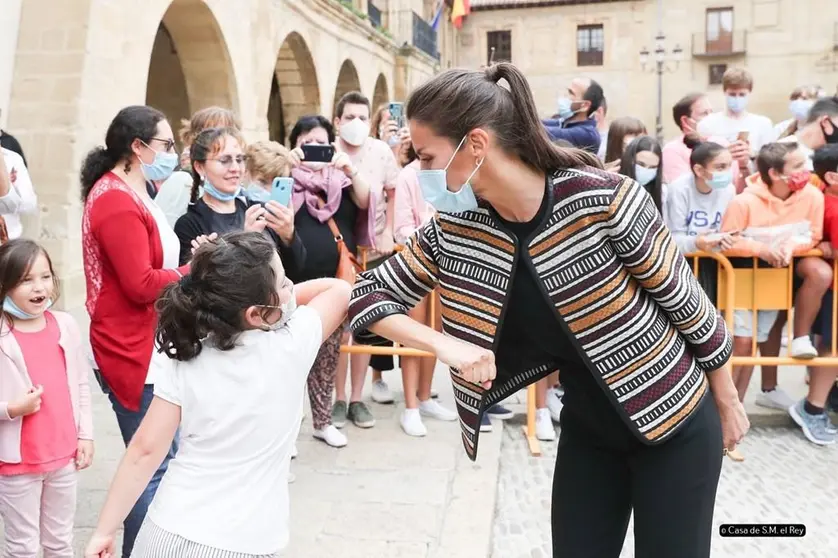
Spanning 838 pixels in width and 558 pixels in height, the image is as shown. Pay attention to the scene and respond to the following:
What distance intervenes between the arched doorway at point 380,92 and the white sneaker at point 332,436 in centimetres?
1753

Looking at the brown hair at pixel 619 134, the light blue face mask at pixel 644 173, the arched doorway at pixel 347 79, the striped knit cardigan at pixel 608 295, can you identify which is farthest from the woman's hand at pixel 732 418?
the arched doorway at pixel 347 79

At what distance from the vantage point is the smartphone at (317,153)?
4484 mm

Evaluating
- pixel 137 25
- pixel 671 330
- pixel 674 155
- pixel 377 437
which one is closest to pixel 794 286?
pixel 674 155

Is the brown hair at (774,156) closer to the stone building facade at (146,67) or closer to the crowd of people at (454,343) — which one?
the crowd of people at (454,343)

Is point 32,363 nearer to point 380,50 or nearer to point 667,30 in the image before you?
point 380,50

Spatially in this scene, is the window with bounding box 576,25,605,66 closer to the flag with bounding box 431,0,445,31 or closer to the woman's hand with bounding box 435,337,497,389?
the flag with bounding box 431,0,445,31

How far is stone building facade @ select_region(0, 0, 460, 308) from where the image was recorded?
23.8ft

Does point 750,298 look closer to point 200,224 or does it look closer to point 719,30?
point 200,224

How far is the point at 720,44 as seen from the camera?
31906 mm

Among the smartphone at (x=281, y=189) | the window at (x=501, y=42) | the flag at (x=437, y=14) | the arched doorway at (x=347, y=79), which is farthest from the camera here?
the window at (x=501, y=42)

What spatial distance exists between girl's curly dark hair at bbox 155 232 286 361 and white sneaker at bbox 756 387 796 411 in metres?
4.60

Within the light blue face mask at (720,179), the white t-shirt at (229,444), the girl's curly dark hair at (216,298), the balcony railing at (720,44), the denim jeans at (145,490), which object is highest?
the balcony railing at (720,44)

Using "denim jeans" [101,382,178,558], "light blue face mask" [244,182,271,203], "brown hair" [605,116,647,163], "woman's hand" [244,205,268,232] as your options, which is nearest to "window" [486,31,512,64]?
"brown hair" [605,116,647,163]

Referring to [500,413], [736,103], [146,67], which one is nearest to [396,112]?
[500,413]
